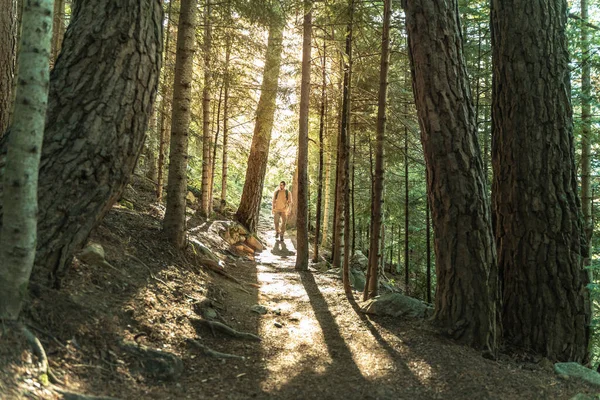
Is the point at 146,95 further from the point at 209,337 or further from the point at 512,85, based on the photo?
the point at 512,85

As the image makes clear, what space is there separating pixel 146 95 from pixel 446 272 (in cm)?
374

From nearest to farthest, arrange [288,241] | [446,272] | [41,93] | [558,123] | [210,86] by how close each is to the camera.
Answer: [41,93] → [446,272] → [558,123] → [210,86] → [288,241]

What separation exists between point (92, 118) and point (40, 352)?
6.03 feet

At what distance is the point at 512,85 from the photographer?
Answer: 211 inches

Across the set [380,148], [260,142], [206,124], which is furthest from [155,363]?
[260,142]

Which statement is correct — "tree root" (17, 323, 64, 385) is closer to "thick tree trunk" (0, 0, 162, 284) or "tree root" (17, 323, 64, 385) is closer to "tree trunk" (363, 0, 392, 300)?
"thick tree trunk" (0, 0, 162, 284)

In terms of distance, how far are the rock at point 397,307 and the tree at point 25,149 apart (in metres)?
4.41

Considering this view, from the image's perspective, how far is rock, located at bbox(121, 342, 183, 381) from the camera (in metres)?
3.16

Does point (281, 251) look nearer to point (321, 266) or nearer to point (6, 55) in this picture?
point (321, 266)

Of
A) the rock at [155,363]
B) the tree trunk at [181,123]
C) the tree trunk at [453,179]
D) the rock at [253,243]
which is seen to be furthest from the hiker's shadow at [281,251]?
the rock at [155,363]

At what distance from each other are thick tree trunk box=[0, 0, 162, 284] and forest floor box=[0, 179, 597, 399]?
55 centimetres

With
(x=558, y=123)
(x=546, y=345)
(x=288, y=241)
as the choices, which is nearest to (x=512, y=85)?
(x=558, y=123)

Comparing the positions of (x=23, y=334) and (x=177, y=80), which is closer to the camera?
(x=23, y=334)

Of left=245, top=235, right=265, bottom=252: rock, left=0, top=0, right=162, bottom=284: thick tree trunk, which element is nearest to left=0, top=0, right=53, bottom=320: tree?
left=0, top=0, right=162, bottom=284: thick tree trunk
